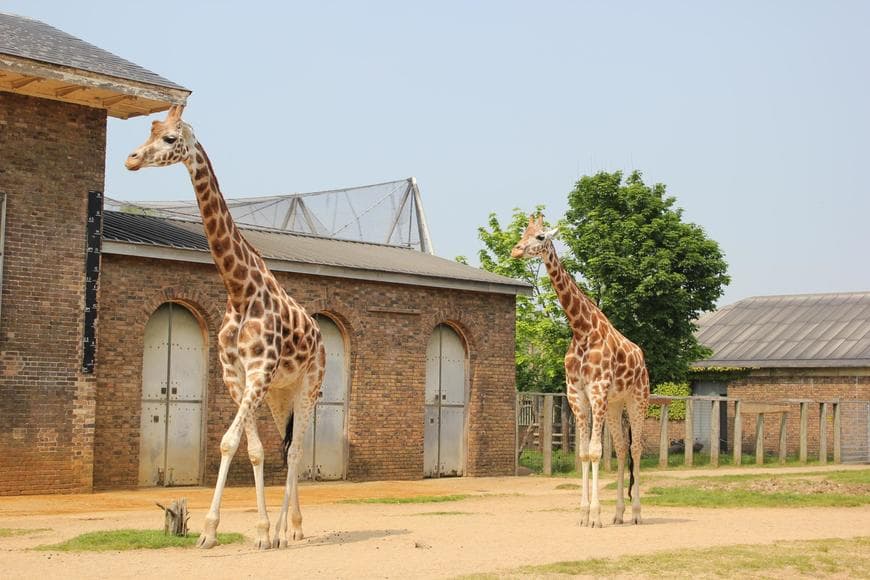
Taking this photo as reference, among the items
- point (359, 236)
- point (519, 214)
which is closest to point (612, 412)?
point (359, 236)

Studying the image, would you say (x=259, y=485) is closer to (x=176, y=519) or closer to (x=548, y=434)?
(x=176, y=519)

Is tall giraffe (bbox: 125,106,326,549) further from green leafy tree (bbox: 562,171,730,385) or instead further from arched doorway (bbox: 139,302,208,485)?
green leafy tree (bbox: 562,171,730,385)

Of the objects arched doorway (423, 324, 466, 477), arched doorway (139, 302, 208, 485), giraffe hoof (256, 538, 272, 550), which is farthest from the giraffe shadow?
arched doorway (423, 324, 466, 477)

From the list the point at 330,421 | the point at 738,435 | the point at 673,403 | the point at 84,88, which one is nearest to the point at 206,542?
the point at 84,88

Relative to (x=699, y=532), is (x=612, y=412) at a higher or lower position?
higher

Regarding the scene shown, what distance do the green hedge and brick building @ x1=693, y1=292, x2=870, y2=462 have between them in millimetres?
1014

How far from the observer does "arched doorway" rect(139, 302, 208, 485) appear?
20.5 metres

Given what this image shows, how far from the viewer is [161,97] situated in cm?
1880

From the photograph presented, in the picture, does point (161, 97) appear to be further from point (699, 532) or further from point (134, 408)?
point (699, 532)

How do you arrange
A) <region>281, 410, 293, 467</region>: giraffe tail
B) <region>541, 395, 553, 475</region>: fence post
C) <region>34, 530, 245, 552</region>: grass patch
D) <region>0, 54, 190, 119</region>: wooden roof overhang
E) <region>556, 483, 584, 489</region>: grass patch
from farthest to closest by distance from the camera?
<region>541, 395, 553, 475</region>: fence post → <region>556, 483, 584, 489</region>: grass patch → <region>0, 54, 190, 119</region>: wooden roof overhang → <region>281, 410, 293, 467</region>: giraffe tail → <region>34, 530, 245, 552</region>: grass patch

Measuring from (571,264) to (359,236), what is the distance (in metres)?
7.13

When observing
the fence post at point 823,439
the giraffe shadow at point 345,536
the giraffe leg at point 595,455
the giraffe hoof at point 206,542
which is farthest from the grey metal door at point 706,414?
the giraffe hoof at point 206,542

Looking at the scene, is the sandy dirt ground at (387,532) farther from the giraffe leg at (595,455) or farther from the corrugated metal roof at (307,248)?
the corrugated metal roof at (307,248)

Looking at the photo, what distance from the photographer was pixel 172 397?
20781 mm
